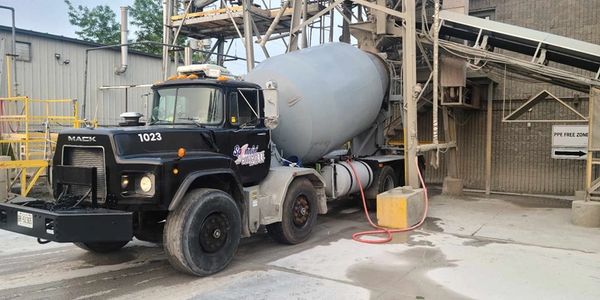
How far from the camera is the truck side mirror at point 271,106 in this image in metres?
7.80

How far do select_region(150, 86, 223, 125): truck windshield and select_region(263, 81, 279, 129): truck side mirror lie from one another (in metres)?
0.94

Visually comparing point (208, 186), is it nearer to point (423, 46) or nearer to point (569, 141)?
point (423, 46)

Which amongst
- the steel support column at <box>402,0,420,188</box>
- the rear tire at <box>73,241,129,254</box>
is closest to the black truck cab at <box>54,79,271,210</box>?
the rear tire at <box>73,241,129,254</box>

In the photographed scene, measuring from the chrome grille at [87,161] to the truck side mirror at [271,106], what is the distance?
271 cm

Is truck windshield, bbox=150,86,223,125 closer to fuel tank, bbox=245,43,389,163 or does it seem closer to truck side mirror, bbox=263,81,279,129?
truck side mirror, bbox=263,81,279,129

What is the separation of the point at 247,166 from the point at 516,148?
10.7 meters

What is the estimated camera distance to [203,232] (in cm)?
635

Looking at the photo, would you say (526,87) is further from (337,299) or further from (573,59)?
(337,299)

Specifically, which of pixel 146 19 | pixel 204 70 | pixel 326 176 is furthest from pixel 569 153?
pixel 146 19

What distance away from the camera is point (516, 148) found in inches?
592

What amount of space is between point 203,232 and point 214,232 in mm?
186

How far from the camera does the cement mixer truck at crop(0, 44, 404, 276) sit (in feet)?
19.4

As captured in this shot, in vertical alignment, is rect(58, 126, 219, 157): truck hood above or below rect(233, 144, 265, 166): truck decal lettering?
above

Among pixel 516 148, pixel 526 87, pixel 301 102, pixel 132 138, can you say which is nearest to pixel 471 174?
pixel 516 148
